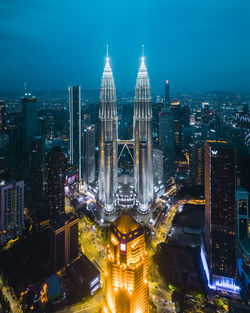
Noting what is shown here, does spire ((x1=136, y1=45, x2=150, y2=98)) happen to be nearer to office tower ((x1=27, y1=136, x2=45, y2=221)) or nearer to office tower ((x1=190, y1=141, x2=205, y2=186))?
office tower ((x1=190, y1=141, x2=205, y2=186))

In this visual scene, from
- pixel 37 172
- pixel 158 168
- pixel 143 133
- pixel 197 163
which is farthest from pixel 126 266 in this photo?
pixel 197 163

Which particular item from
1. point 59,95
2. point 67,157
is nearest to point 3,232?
point 67,157

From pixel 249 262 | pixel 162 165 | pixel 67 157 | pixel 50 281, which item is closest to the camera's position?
pixel 50 281

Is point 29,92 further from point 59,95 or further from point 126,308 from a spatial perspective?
point 126,308

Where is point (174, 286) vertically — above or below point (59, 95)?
below

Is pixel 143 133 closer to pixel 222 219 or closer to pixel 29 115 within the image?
pixel 222 219

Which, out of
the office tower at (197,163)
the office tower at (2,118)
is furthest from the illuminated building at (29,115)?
the office tower at (197,163)
